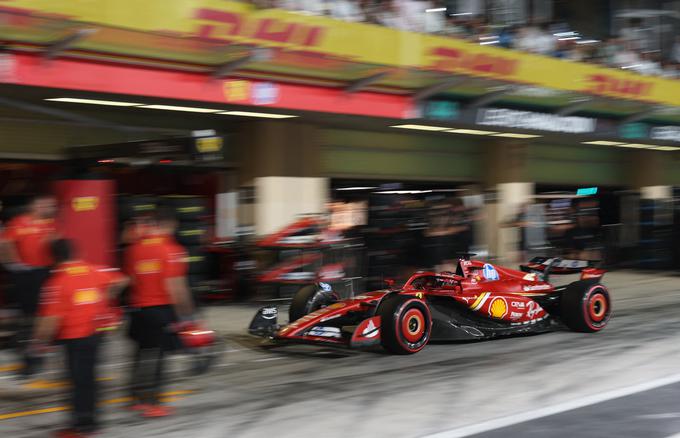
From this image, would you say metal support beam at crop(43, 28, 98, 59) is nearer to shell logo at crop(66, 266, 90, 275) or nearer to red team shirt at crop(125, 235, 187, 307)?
red team shirt at crop(125, 235, 187, 307)

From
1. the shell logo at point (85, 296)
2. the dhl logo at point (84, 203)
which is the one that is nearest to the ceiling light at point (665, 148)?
the dhl logo at point (84, 203)

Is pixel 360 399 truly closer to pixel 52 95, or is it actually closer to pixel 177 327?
pixel 177 327

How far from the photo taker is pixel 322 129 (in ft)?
53.9

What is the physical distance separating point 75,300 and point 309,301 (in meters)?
4.46

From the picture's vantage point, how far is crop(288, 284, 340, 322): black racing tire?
373 inches

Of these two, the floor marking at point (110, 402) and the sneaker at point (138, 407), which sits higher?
the sneaker at point (138, 407)

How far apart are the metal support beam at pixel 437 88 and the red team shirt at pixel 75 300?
1085cm

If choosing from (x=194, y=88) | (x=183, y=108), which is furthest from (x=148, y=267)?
(x=183, y=108)

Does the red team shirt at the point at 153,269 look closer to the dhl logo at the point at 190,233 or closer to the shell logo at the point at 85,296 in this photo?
the shell logo at the point at 85,296

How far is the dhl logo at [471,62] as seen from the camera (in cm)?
1502

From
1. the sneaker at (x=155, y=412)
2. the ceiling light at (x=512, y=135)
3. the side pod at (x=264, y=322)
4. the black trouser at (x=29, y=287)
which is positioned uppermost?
the ceiling light at (x=512, y=135)

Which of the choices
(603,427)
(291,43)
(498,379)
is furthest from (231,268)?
(603,427)

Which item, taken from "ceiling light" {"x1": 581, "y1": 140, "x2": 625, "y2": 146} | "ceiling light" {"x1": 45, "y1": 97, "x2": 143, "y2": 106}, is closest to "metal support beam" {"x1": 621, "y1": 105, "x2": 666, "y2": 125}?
"ceiling light" {"x1": 581, "y1": 140, "x2": 625, "y2": 146}

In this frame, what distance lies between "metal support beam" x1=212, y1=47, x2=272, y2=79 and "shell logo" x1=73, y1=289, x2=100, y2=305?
7269 mm
